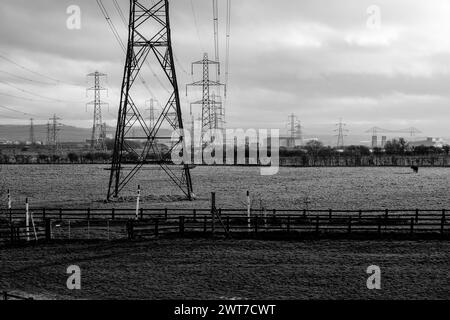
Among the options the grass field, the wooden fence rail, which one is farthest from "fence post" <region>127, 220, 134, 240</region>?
the wooden fence rail

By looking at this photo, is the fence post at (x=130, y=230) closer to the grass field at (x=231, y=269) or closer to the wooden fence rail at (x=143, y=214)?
the grass field at (x=231, y=269)

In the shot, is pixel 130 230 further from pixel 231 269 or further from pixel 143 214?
pixel 231 269

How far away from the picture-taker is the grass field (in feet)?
54.1

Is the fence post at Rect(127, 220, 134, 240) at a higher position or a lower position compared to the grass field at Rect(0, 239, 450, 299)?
higher

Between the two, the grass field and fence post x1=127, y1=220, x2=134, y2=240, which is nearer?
the grass field

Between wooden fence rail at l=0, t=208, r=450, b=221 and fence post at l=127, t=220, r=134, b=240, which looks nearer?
fence post at l=127, t=220, r=134, b=240

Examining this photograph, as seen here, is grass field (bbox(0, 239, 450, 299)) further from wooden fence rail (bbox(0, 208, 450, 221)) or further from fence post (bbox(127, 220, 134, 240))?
wooden fence rail (bbox(0, 208, 450, 221))

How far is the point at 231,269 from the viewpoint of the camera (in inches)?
762

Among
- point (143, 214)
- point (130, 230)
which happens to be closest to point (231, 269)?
point (130, 230)

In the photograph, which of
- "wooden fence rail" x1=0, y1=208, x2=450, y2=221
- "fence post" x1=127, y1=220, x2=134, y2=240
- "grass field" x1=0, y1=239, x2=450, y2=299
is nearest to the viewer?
"grass field" x1=0, y1=239, x2=450, y2=299

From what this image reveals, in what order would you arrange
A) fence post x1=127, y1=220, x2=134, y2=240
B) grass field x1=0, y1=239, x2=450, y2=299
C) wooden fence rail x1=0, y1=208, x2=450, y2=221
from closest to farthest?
grass field x1=0, y1=239, x2=450, y2=299 < fence post x1=127, y1=220, x2=134, y2=240 < wooden fence rail x1=0, y1=208, x2=450, y2=221

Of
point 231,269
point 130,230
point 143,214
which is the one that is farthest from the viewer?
point 143,214
